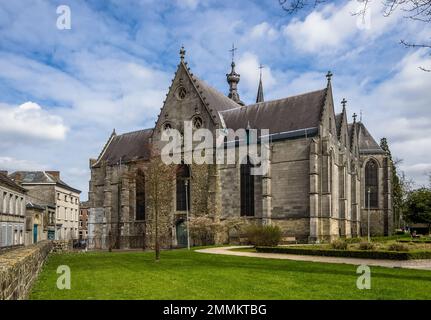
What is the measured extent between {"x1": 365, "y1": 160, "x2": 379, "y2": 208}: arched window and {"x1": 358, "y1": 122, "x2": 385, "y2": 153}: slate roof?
150 cm

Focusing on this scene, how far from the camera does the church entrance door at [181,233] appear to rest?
40.8m

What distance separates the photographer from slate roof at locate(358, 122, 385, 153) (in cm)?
5194

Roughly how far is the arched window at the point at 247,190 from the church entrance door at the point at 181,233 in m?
6.41

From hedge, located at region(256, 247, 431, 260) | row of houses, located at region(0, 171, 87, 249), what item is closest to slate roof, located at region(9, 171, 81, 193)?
→ row of houses, located at region(0, 171, 87, 249)

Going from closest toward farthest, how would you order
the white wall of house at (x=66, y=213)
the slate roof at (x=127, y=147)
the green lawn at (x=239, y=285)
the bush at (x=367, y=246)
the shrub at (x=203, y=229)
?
the green lawn at (x=239, y=285) < the bush at (x=367, y=246) < the shrub at (x=203, y=229) < the slate roof at (x=127, y=147) < the white wall of house at (x=66, y=213)

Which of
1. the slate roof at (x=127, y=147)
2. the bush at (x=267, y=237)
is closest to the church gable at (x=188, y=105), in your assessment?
the slate roof at (x=127, y=147)

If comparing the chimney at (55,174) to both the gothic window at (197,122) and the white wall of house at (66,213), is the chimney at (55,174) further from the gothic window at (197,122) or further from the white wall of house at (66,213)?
the gothic window at (197,122)

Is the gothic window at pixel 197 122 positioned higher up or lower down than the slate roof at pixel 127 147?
higher up

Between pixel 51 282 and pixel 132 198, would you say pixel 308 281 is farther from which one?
pixel 132 198

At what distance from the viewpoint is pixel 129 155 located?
48.3 m
